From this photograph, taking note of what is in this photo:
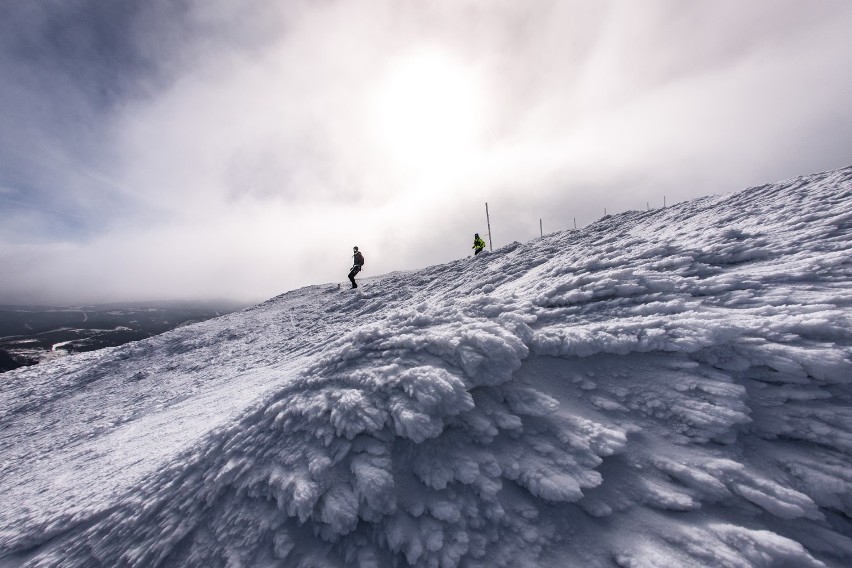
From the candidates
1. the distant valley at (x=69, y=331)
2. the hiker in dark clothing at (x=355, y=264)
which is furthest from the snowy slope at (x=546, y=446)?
the distant valley at (x=69, y=331)

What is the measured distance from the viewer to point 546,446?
9.05 ft

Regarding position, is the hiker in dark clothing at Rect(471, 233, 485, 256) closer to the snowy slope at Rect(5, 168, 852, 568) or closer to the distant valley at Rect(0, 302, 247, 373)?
the snowy slope at Rect(5, 168, 852, 568)

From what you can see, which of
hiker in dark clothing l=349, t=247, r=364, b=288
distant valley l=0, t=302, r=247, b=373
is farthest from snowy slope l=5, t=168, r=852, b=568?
distant valley l=0, t=302, r=247, b=373

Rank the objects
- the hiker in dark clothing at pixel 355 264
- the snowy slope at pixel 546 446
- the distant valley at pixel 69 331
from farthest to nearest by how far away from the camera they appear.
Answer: the distant valley at pixel 69 331
the hiker in dark clothing at pixel 355 264
the snowy slope at pixel 546 446

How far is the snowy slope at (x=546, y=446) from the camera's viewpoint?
7.32ft

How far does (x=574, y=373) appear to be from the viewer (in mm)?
3453

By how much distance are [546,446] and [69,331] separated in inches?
5553

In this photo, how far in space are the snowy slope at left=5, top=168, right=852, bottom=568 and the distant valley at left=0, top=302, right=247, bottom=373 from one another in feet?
151

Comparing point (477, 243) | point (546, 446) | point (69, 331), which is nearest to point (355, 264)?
point (477, 243)

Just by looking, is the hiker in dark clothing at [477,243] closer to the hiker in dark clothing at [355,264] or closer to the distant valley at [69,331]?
the hiker in dark clothing at [355,264]

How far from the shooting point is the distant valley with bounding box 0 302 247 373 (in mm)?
64438

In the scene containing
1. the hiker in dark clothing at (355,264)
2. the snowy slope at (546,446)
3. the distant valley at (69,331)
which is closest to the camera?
the snowy slope at (546,446)

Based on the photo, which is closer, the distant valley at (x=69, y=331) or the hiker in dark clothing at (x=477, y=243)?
the hiker in dark clothing at (x=477, y=243)

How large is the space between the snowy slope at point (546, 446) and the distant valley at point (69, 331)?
45911 mm
